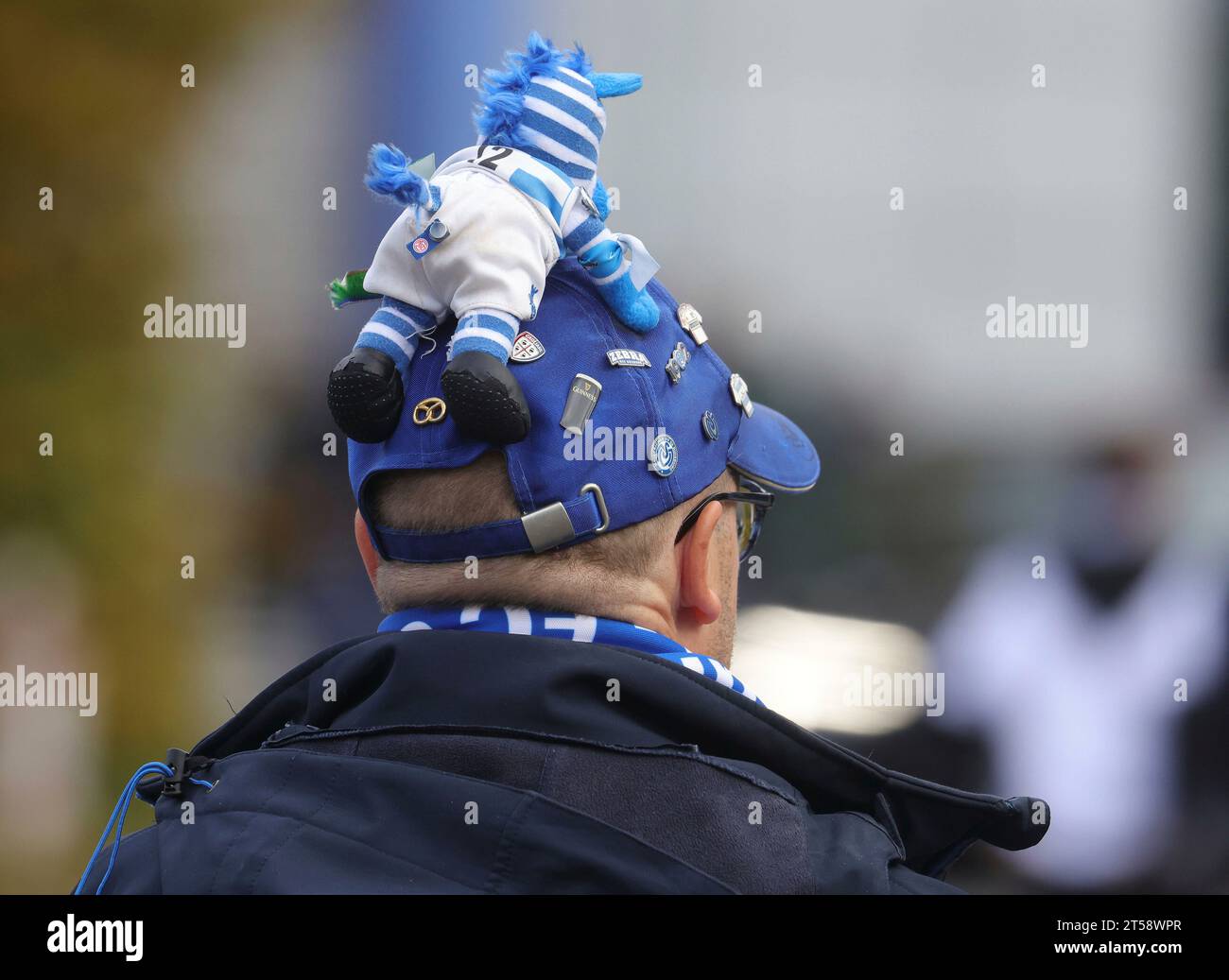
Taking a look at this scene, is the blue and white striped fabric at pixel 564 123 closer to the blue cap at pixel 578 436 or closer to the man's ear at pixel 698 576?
the blue cap at pixel 578 436

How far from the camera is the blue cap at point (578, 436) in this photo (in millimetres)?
1501

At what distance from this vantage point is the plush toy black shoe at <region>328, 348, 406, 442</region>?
1542 millimetres

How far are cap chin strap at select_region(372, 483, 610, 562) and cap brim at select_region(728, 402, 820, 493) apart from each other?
1.08 ft

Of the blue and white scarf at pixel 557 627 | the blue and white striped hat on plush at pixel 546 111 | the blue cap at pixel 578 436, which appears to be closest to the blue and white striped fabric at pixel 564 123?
the blue and white striped hat on plush at pixel 546 111

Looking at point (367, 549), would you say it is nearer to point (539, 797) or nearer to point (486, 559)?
point (486, 559)

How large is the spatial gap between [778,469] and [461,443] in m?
0.56

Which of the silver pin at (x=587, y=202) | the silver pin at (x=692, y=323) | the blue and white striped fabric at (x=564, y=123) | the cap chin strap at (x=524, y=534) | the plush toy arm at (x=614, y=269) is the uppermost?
the blue and white striped fabric at (x=564, y=123)

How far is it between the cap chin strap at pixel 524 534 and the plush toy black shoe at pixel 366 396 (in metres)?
0.14

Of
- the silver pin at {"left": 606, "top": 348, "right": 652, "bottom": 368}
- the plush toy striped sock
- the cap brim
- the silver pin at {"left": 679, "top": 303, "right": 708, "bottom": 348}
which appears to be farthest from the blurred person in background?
the plush toy striped sock

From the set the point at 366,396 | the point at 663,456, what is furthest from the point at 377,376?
the point at 663,456

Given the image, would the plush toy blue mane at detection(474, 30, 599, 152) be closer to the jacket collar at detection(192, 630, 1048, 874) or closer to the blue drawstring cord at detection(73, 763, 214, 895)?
the jacket collar at detection(192, 630, 1048, 874)

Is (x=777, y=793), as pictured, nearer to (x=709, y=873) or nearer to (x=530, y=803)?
(x=709, y=873)

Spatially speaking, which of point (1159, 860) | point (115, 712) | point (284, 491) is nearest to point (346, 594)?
point (284, 491)

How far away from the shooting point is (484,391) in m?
1.44
